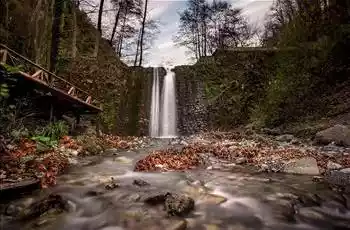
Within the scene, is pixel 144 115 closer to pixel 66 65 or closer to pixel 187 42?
pixel 66 65

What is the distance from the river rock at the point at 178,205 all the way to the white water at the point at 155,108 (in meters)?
16.6

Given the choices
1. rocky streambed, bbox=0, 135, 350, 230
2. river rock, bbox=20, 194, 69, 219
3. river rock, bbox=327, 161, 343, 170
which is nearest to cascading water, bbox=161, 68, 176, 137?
rocky streambed, bbox=0, 135, 350, 230

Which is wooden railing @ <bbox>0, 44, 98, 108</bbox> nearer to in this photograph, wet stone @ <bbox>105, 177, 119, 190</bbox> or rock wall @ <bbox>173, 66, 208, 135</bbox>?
wet stone @ <bbox>105, 177, 119, 190</bbox>

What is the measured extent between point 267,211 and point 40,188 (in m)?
4.12

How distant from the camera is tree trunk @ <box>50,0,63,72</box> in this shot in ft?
51.3

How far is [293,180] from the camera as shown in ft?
21.7

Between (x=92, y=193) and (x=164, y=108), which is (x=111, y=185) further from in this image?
(x=164, y=108)

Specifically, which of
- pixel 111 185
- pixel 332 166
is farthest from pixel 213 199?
pixel 332 166

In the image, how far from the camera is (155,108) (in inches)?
898

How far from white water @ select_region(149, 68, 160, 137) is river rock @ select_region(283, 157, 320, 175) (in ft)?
47.4

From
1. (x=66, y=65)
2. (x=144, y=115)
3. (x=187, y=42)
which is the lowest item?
(x=144, y=115)

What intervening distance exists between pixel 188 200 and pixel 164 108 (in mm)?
17995

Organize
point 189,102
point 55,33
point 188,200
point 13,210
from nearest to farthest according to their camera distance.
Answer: point 13,210 < point 188,200 < point 55,33 < point 189,102

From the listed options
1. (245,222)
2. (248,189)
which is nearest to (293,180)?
(248,189)
